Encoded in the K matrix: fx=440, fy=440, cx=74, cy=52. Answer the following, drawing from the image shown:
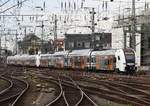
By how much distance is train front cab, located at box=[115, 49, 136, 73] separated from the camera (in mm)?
45438

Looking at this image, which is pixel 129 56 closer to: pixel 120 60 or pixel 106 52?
pixel 120 60

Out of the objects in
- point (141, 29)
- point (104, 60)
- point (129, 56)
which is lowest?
point (104, 60)

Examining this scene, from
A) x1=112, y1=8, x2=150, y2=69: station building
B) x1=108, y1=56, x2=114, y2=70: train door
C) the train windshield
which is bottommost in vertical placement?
x1=108, y1=56, x2=114, y2=70: train door

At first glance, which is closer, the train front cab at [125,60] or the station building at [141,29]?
the train front cab at [125,60]

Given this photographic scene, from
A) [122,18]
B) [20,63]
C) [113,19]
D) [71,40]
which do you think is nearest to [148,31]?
[122,18]

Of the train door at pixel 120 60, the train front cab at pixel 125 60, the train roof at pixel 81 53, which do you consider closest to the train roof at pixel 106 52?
the train door at pixel 120 60

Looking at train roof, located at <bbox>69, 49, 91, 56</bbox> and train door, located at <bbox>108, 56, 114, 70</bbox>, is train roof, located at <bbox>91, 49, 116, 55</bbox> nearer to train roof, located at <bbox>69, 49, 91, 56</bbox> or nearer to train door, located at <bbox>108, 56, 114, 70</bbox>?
train door, located at <bbox>108, 56, 114, 70</bbox>

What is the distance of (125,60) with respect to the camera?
149ft

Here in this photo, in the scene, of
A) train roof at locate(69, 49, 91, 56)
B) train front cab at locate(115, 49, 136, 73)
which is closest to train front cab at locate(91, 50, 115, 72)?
train front cab at locate(115, 49, 136, 73)

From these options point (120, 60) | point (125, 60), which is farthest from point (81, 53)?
point (125, 60)

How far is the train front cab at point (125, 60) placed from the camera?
45438 millimetres

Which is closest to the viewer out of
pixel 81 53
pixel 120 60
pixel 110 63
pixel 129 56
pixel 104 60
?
pixel 120 60

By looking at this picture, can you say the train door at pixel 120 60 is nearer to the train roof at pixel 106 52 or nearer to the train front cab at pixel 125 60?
the train front cab at pixel 125 60

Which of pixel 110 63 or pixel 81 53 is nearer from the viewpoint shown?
pixel 110 63
